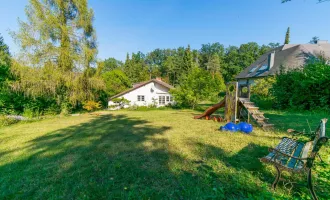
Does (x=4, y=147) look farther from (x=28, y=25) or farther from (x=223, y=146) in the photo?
(x=28, y=25)

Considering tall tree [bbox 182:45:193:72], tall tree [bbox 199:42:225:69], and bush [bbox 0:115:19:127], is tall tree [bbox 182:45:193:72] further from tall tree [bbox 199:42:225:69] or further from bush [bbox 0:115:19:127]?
bush [bbox 0:115:19:127]

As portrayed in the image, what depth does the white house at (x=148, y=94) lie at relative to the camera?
2100 cm

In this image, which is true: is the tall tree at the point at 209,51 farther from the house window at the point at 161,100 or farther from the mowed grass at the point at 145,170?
the mowed grass at the point at 145,170

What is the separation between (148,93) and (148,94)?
0.14 m

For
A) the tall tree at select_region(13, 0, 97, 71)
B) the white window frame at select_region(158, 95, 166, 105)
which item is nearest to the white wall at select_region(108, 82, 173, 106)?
the white window frame at select_region(158, 95, 166, 105)

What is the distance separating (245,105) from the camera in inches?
Result: 322

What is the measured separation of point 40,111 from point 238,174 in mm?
17226

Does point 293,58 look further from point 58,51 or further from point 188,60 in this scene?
point 58,51

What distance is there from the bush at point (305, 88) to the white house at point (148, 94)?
41.6 feet

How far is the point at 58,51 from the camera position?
14.6 m

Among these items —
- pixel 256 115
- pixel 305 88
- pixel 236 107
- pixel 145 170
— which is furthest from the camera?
pixel 305 88

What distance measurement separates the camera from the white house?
2100 cm

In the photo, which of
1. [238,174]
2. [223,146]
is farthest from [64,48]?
[238,174]

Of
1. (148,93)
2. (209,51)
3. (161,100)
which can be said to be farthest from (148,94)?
(209,51)
